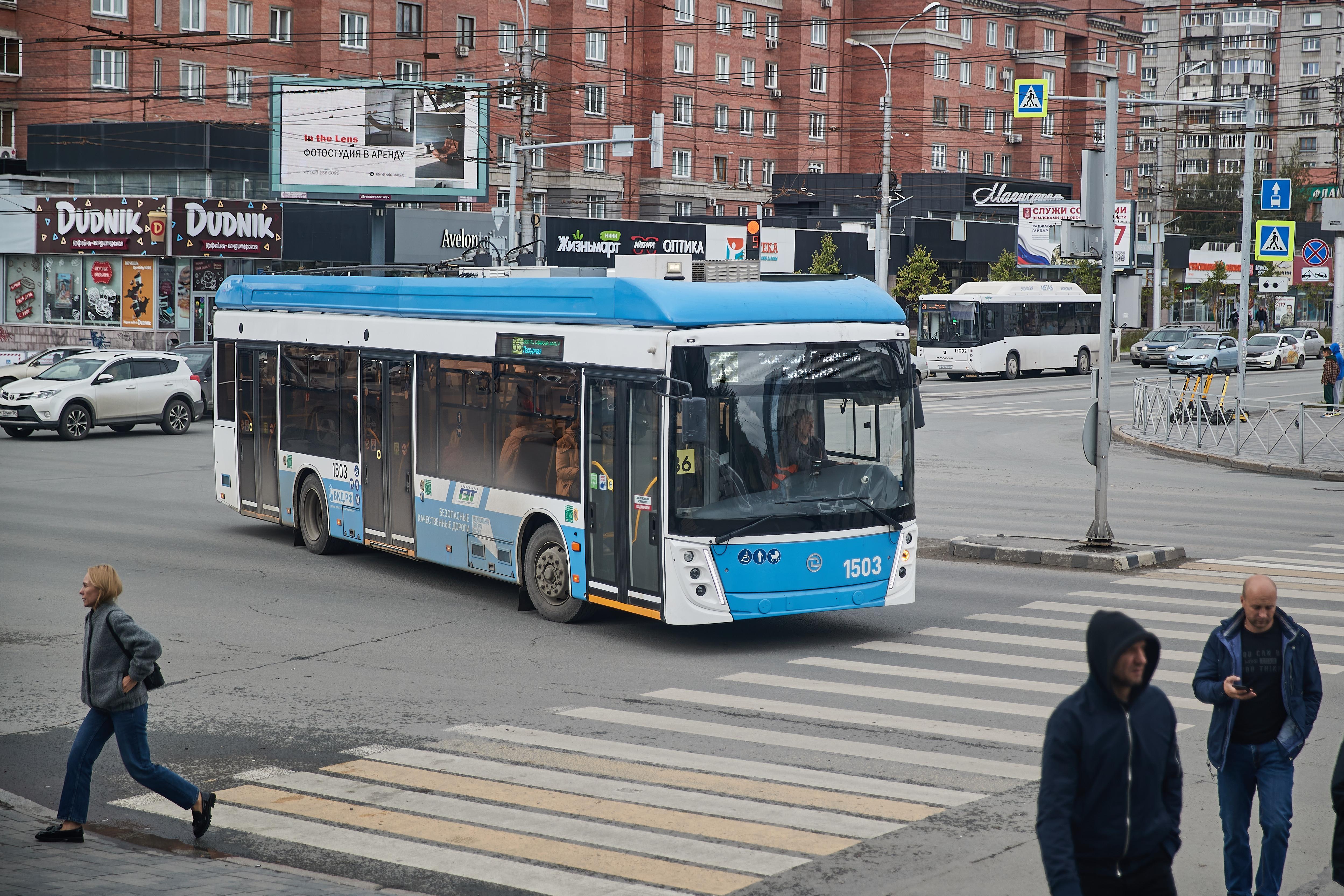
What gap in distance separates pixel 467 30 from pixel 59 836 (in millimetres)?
65494

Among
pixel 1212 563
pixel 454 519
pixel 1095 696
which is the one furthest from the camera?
pixel 1212 563

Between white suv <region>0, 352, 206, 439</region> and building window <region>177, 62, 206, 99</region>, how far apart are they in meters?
32.3

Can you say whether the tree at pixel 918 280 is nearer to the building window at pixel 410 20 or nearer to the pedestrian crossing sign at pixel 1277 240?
the building window at pixel 410 20

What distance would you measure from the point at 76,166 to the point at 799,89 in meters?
43.7

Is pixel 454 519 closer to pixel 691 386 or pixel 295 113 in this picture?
pixel 691 386

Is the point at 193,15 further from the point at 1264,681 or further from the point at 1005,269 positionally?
the point at 1264,681

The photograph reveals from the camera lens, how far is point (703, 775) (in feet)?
27.9

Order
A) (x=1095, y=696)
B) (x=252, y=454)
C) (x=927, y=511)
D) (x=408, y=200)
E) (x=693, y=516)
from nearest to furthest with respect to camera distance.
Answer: (x=1095, y=696) → (x=693, y=516) → (x=252, y=454) → (x=927, y=511) → (x=408, y=200)

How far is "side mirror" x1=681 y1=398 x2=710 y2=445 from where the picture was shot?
11242 mm

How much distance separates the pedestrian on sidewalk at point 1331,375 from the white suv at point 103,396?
1008 inches

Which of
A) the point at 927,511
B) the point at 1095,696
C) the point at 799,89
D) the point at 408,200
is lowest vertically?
the point at 927,511

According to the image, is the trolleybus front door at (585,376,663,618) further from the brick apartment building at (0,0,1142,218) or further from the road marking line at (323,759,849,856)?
the brick apartment building at (0,0,1142,218)

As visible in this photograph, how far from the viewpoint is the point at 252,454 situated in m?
17.9

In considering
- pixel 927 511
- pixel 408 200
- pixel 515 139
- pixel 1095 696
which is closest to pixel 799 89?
pixel 515 139
